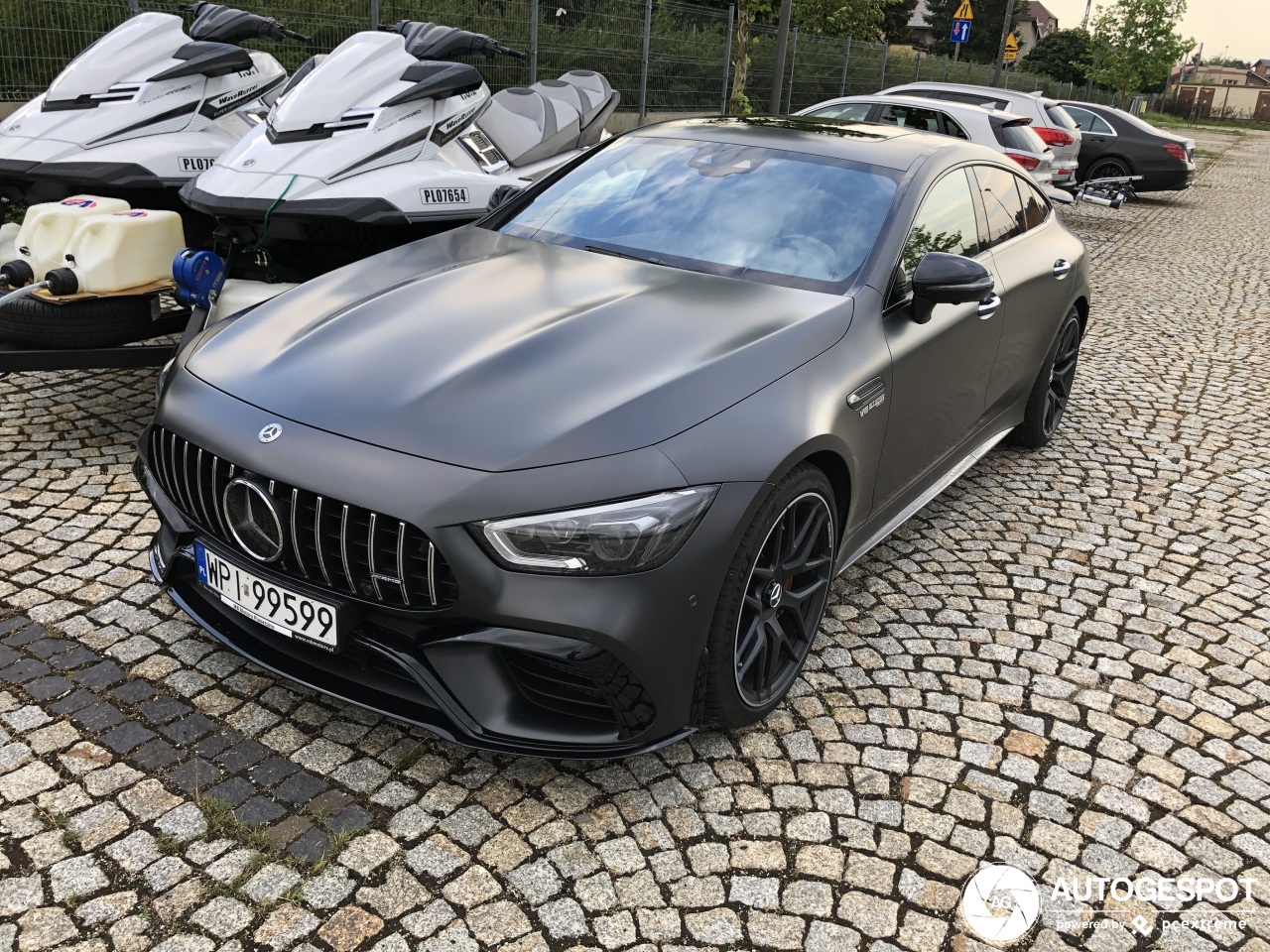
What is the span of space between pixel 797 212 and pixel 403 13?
9.02 m

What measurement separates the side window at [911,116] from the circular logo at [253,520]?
9994 millimetres

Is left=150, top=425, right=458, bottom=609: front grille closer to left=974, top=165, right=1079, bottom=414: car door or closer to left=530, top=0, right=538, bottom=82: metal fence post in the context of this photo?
left=974, top=165, right=1079, bottom=414: car door

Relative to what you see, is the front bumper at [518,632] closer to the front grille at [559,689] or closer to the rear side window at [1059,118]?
the front grille at [559,689]

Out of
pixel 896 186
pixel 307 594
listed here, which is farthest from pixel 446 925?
pixel 896 186

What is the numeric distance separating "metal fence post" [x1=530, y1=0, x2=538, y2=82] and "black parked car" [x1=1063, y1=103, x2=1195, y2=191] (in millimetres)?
9076

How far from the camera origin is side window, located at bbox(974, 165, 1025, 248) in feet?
13.9

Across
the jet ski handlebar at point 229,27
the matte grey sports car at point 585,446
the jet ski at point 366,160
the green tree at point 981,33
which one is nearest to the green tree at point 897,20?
the green tree at point 981,33

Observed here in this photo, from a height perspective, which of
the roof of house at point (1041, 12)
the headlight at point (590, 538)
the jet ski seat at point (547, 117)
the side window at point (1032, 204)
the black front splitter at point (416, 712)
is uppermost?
the roof of house at point (1041, 12)

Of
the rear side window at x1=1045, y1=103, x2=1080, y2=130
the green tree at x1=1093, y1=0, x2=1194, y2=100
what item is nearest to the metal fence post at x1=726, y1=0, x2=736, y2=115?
the rear side window at x1=1045, y1=103, x2=1080, y2=130

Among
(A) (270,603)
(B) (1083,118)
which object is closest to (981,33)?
(B) (1083,118)

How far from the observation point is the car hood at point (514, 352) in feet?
8.12

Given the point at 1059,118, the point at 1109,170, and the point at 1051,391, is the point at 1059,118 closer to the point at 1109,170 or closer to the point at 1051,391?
the point at 1109,170

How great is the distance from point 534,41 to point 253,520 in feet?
37.1

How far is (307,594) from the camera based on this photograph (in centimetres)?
249
